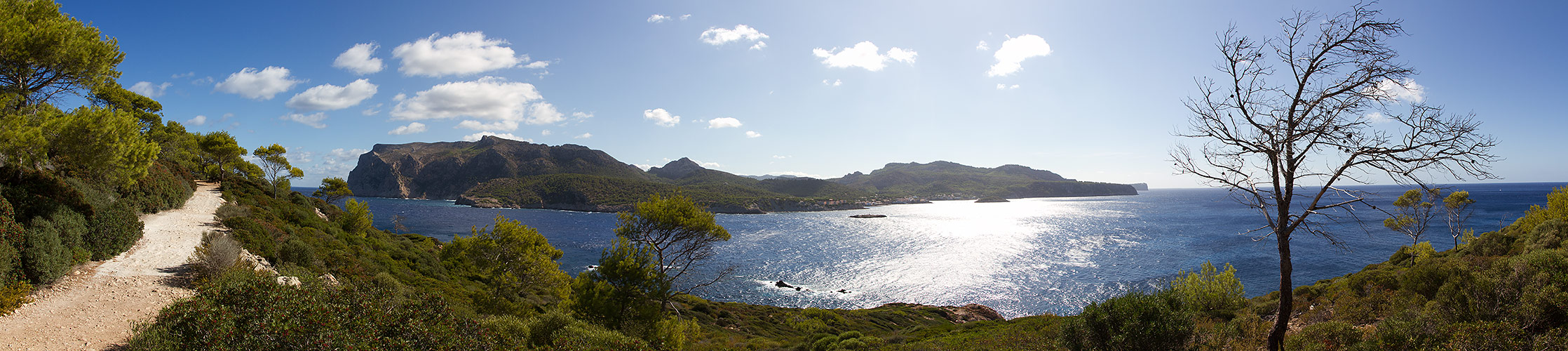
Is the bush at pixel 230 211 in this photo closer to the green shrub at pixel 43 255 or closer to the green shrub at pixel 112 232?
the green shrub at pixel 112 232

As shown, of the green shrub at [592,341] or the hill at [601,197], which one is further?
the hill at [601,197]

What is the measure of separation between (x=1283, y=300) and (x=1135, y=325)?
272 cm

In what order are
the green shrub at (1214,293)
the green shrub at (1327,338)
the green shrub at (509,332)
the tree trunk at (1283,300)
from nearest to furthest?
the tree trunk at (1283,300) → the green shrub at (1327,338) → the green shrub at (509,332) → the green shrub at (1214,293)

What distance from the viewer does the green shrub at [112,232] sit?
1392cm

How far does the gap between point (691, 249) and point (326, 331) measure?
49.3 feet

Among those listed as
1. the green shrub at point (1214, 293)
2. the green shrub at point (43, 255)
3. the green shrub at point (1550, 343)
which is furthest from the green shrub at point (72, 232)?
the green shrub at point (1214, 293)

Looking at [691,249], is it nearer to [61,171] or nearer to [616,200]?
[61,171]

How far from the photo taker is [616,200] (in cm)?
14275

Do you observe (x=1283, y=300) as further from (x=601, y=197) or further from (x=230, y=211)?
(x=601, y=197)

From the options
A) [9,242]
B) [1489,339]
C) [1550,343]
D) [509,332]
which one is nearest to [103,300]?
[9,242]

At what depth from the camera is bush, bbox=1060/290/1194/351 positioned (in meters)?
9.91

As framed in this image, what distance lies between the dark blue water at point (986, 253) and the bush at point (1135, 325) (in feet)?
59.6

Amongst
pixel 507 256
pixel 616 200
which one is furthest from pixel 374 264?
pixel 616 200

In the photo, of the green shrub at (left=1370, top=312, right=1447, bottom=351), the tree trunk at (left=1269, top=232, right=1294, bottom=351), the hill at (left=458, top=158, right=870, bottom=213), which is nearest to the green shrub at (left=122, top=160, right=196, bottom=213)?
the tree trunk at (left=1269, top=232, right=1294, bottom=351)
